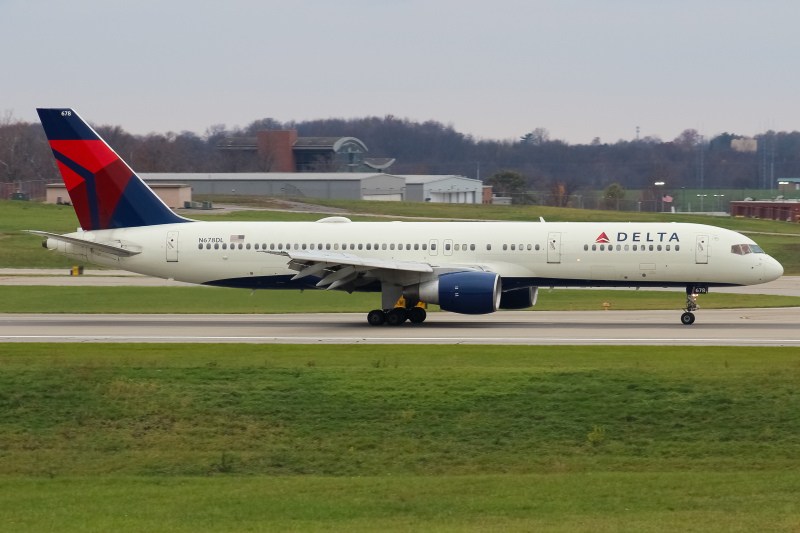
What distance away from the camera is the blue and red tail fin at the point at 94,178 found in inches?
1458

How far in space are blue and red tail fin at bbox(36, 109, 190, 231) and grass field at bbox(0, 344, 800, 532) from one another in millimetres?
11509

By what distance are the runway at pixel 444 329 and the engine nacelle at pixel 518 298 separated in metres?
0.61

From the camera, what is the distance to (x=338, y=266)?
34.2 m

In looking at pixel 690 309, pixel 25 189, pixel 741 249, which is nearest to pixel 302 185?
pixel 25 189

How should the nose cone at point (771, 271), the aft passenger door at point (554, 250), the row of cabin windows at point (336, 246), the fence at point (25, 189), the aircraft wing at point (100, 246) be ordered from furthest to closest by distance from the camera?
the fence at point (25, 189), the aircraft wing at point (100, 246), the row of cabin windows at point (336, 246), the aft passenger door at point (554, 250), the nose cone at point (771, 271)

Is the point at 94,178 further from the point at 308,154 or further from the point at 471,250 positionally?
the point at 308,154

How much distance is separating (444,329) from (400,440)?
→ 1404cm

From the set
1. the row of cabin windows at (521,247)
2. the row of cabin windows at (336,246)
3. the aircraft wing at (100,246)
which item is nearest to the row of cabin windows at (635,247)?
the row of cabin windows at (521,247)

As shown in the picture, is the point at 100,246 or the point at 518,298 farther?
the point at 518,298

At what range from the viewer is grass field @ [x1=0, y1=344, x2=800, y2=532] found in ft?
50.4

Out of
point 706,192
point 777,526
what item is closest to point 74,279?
point 777,526

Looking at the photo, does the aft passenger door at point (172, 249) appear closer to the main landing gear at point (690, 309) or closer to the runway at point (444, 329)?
the runway at point (444, 329)

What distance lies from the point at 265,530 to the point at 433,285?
20.2 m

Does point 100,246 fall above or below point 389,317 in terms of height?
above
